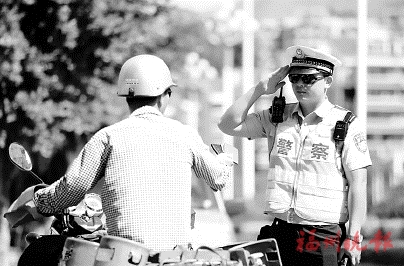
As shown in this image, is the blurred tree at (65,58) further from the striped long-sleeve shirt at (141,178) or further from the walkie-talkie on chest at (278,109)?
the striped long-sleeve shirt at (141,178)

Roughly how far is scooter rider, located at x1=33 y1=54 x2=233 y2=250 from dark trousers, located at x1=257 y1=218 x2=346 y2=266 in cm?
90

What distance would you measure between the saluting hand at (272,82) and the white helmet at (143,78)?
1026 millimetres

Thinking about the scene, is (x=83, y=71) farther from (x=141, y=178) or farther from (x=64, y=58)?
(x=141, y=178)

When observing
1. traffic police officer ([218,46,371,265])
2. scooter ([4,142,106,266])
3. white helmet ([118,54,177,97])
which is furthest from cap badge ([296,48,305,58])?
scooter ([4,142,106,266])

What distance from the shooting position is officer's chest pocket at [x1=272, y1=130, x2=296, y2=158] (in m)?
5.65

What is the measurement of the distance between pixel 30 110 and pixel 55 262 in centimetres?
862

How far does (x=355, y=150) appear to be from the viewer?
Result: 216 inches

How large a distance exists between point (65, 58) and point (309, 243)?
811cm

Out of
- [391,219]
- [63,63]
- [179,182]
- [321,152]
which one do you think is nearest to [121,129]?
[179,182]

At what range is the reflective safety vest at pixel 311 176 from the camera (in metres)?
5.50

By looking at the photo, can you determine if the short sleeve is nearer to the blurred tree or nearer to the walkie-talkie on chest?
the walkie-talkie on chest

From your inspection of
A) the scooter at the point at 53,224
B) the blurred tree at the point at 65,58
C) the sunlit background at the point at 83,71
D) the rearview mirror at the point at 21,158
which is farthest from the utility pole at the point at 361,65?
the rearview mirror at the point at 21,158

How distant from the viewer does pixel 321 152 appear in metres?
5.53

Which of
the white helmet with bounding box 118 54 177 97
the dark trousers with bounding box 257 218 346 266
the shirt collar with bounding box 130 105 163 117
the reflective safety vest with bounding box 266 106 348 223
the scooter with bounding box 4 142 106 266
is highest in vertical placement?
the white helmet with bounding box 118 54 177 97
